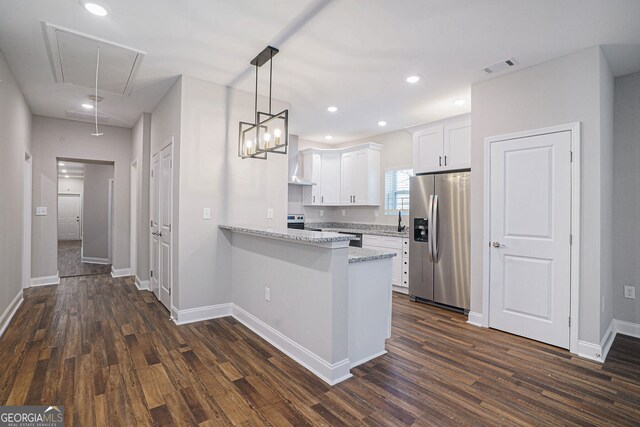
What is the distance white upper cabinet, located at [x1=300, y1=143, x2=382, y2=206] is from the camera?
5.75 meters

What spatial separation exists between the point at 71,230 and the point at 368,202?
12390 millimetres

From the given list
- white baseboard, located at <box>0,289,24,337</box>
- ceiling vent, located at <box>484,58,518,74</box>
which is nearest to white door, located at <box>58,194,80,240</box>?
white baseboard, located at <box>0,289,24,337</box>

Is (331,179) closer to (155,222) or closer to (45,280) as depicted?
(155,222)

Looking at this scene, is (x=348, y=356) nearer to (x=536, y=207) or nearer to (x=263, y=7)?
(x=536, y=207)

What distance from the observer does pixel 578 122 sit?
2758mm

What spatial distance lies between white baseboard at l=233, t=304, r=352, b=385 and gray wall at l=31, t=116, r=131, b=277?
3.76 metres

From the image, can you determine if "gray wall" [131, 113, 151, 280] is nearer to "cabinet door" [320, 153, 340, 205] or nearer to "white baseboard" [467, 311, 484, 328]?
"cabinet door" [320, 153, 340, 205]

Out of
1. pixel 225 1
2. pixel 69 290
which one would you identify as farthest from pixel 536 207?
pixel 69 290

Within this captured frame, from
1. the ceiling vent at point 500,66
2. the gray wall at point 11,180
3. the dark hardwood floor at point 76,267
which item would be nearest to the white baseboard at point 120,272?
the dark hardwood floor at point 76,267

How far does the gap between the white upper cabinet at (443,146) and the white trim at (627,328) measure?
7.37 feet

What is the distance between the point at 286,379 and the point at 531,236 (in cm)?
262

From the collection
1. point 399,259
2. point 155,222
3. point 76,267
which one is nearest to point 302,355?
point 399,259

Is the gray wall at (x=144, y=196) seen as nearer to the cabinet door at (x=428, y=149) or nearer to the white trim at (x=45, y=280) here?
the white trim at (x=45, y=280)

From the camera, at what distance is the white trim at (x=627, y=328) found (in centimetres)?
319
